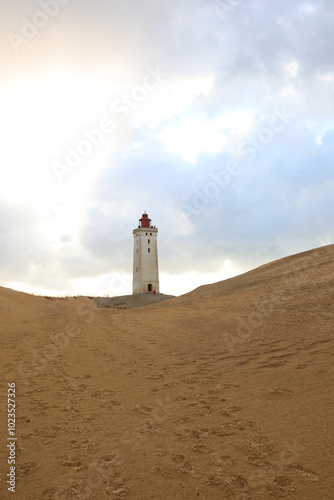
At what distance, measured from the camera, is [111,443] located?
5.73 meters

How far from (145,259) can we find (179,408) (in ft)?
163

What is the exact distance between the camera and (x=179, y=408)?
6.80 meters

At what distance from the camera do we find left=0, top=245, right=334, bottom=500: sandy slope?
4742mm

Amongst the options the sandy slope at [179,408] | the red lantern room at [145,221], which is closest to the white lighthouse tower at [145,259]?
the red lantern room at [145,221]

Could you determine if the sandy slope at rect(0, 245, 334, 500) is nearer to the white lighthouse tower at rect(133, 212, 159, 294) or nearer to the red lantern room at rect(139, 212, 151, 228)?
the white lighthouse tower at rect(133, 212, 159, 294)

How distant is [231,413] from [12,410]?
4.40 meters

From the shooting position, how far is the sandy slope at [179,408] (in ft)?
15.6

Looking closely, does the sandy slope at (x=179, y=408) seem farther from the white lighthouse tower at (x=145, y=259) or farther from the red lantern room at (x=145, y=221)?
the red lantern room at (x=145, y=221)

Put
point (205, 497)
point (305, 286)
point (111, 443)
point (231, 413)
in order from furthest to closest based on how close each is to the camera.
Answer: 1. point (305, 286)
2. point (231, 413)
3. point (111, 443)
4. point (205, 497)

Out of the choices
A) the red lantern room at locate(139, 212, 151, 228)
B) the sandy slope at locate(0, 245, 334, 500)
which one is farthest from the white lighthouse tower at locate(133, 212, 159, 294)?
the sandy slope at locate(0, 245, 334, 500)

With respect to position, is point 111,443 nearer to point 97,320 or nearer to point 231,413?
point 231,413

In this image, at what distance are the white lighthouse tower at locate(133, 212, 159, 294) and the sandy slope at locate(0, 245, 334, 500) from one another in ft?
137

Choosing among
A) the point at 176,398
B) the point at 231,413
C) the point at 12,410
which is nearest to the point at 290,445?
the point at 231,413

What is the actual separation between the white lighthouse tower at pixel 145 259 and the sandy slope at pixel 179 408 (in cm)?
4170
